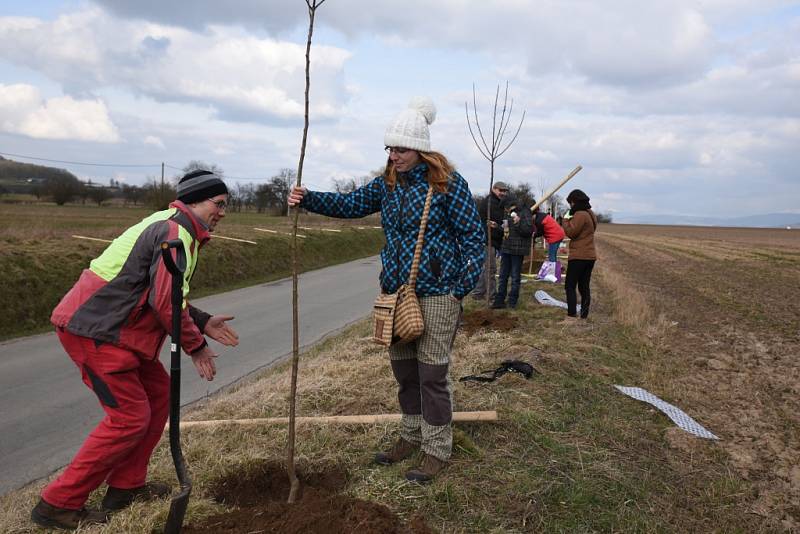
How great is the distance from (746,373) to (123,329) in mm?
7443

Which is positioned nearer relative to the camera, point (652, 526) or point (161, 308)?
point (161, 308)

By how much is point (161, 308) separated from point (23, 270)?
10.8m

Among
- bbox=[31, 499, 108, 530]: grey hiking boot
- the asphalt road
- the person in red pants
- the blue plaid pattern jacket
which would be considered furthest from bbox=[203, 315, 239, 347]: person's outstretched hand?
the asphalt road

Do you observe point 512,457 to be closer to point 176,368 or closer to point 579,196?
point 176,368

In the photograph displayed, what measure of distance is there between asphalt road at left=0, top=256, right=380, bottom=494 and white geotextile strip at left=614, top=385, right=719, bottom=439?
4416 mm

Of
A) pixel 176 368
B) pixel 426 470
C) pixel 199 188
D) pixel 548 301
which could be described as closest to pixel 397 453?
pixel 426 470

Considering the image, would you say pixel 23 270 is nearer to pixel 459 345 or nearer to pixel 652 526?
pixel 459 345

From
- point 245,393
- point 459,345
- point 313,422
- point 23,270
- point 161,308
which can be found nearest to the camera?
point 161,308

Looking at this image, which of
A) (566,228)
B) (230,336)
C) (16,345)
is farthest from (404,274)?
(16,345)

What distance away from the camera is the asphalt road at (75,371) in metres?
5.39

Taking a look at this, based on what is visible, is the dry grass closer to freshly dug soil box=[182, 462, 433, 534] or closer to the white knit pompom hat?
freshly dug soil box=[182, 462, 433, 534]

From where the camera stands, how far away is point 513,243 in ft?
34.7

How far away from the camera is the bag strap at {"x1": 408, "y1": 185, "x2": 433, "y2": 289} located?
12.1ft

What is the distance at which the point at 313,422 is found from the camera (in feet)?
15.8
